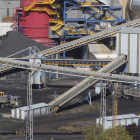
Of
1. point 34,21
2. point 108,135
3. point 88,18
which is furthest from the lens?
point 34,21

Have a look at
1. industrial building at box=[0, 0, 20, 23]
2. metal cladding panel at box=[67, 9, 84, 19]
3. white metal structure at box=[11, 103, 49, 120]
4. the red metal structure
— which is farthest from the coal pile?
white metal structure at box=[11, 103, 49, 120]

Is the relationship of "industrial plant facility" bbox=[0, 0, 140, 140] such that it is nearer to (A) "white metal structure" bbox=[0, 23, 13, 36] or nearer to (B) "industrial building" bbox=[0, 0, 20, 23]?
(B) "industrial building" bbox=[0, 0, 20, 23]

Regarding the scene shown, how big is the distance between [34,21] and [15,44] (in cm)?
1214

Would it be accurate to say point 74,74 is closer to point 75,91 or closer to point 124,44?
point 75,91

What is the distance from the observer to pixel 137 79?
69438 millimetres

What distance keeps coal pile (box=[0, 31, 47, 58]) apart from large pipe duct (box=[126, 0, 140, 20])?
18.3 meters

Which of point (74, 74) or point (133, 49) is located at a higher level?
point (133, 49)

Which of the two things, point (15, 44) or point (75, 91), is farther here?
point (15, 44)

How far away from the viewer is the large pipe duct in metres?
111

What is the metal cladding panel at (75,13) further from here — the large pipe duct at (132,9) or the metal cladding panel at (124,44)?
the metal cladding panel at (124,44)

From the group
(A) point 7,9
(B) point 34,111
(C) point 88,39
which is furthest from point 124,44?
(A) point 7,9

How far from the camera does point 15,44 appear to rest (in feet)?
344

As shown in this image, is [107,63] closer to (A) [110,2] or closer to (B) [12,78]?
(B) [12,78]

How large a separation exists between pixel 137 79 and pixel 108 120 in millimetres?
8085
